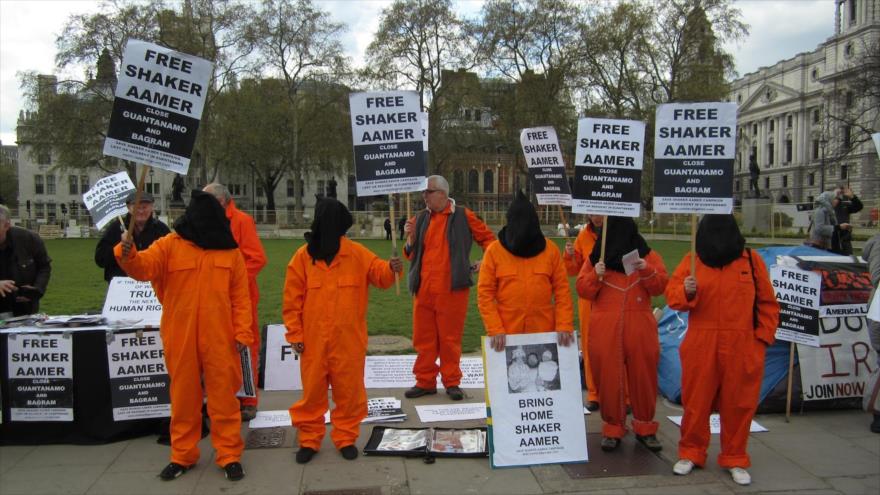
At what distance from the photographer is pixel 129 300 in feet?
19.4

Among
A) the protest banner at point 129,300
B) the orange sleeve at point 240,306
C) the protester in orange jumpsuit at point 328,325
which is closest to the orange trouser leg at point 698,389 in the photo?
the protester in orange jumpsuit at point 328,325

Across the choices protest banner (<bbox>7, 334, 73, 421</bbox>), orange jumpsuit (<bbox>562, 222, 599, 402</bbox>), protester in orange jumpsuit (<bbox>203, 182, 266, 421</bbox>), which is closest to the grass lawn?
orange jumpsuit (<bbox>562, 222, 599, 402</bbox>)

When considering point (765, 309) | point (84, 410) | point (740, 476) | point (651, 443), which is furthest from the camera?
point (84, 410)

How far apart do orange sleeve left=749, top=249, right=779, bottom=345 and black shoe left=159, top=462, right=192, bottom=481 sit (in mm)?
3941

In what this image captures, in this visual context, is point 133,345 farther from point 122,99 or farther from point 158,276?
point 122,99

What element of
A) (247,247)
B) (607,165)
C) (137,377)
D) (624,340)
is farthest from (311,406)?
(607,165)

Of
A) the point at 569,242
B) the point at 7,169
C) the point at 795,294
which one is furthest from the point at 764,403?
the point at 7,169

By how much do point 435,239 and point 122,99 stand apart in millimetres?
2930

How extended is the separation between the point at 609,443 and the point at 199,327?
119 inches

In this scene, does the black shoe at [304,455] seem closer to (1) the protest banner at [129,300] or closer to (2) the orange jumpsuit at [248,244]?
(2) the orange jumpsuit at [248,244]

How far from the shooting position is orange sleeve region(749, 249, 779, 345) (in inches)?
163

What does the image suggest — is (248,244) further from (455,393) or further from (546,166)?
(546,166)

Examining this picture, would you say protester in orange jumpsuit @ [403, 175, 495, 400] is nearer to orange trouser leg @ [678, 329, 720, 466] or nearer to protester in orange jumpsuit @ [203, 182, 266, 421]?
protester in orange jumpsuit @ [203, 182, 266, 421]

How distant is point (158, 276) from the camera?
164 inches
